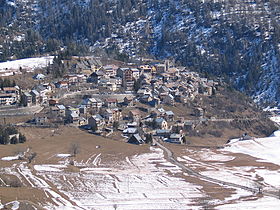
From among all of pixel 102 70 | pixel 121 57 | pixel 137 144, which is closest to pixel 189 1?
pixel 121 57

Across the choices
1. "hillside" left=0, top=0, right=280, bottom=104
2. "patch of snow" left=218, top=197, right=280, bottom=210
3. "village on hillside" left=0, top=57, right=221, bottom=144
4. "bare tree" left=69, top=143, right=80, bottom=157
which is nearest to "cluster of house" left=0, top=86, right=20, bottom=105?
"village on hillside" left=0, top=57, right=221, bottom=144

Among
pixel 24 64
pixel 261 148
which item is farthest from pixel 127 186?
pixel 24 64

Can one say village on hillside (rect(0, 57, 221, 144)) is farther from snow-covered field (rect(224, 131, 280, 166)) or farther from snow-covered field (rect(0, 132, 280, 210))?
snow-covered field (rect(0, 132, 280, 210))

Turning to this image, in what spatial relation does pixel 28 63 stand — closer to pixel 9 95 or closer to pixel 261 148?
pixel 9 95

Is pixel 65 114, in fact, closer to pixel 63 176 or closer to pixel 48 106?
pixel 48 106

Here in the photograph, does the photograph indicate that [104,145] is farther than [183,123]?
No
